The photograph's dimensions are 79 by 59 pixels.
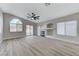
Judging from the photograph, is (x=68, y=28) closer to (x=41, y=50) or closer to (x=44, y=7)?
(x=44, y=7)

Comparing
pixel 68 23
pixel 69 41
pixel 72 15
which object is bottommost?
pixel 69 41

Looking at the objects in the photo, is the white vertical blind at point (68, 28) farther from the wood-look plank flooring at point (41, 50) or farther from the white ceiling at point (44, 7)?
the white ceiling at point (44, 7)

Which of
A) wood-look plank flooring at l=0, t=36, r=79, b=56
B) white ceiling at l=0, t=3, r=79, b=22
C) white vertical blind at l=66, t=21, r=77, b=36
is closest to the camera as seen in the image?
→ wood-look plank flooring at l=0, t=36, r=79, b=56

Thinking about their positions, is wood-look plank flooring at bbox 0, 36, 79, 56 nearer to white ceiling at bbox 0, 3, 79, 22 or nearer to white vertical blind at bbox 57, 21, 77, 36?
white vertical blind at bbox 57, 21, 77, 36

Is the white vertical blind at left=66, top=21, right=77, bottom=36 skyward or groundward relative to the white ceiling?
groundward

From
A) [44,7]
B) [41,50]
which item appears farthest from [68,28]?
[41,50]

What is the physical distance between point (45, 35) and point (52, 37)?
1.07 metres

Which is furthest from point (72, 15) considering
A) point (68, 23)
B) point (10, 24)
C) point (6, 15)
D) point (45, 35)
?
point (6, 15)

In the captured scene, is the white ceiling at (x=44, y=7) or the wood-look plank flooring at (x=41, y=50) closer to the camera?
the wood-look plank flooring at (x=41, y=50)

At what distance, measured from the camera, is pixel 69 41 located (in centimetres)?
707

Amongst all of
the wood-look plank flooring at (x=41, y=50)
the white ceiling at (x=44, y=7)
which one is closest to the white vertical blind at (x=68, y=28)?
the wood-look plank flooring at (x=41, y=50)

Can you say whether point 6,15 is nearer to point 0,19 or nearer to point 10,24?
point 0,19

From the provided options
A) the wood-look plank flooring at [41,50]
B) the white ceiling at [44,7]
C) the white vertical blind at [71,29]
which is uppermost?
the white ceiling at [44,7]

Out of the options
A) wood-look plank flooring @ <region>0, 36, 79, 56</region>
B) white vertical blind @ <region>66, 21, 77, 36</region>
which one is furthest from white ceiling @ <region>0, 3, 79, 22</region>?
wood-look plank flooring @ <region>0, 36, 79, 56</region>
